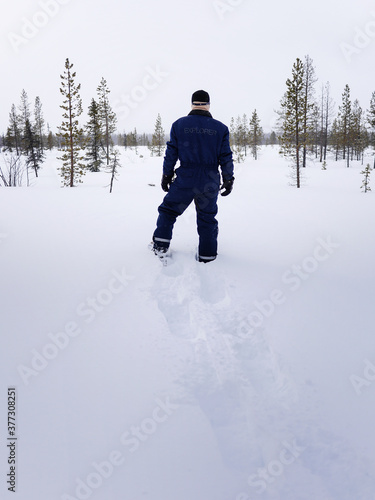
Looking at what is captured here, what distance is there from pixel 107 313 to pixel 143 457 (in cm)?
136

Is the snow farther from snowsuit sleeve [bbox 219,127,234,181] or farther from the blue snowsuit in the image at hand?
snowsuit sleeve [bbox 219,127,234,181]

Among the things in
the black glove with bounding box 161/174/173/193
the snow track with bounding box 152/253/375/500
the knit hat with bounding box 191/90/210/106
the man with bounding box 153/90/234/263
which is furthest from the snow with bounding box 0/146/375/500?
the knit hat with bounding box 191/90/210/106

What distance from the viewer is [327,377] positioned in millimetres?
2305

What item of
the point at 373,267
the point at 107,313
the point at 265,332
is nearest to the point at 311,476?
the point at 265,332

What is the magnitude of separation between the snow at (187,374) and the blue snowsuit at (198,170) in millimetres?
400

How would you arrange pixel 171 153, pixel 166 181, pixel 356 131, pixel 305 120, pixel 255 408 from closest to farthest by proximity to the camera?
pixel 255 408 → pixel 171 153 → pixel 166 181 → pixel 305 120 → pixel 356 131

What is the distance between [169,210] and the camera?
154 inches

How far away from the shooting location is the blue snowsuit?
3725 millimetres

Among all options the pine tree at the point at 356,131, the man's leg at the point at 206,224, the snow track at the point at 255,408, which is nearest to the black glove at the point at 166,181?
the man's leg at the point at 206,224

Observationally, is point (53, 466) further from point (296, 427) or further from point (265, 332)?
point (265, 332)

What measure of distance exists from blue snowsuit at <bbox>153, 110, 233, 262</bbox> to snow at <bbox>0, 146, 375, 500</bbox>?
15.8 inches

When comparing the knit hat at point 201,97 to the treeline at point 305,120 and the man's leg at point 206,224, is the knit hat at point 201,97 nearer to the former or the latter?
the man's leg at point 206,224

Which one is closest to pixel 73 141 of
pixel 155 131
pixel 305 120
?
pixel 305 120

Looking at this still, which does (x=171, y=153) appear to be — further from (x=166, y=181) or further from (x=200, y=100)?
(x=200, y=100)
